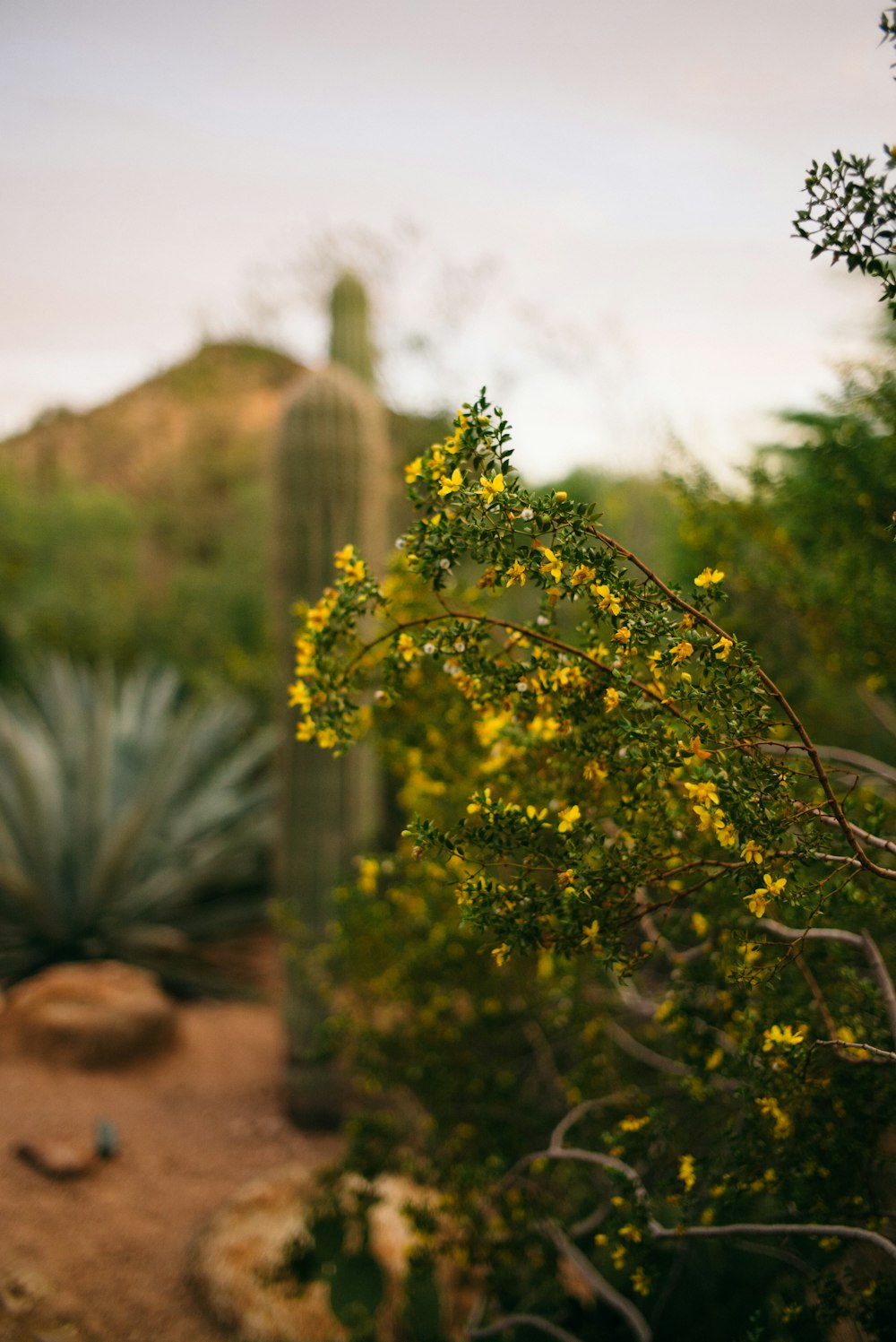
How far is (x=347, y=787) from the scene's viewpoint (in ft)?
13.8

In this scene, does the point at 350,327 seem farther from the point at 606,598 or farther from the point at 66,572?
the point at 66,572

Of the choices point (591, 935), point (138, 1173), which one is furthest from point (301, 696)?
point (138, 1173)

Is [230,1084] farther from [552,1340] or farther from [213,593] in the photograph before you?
[213,593]

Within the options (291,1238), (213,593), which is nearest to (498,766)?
(291,1238)

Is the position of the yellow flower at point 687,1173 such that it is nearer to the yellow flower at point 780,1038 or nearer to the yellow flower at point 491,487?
the yellow flower at point 780,1038

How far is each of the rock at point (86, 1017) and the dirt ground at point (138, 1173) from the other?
7 centimetres

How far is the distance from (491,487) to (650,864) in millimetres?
697

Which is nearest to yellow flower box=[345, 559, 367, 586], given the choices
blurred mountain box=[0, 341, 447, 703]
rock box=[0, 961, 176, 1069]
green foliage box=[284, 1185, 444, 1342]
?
green foliage box=[284, 1185, 444, 1342]

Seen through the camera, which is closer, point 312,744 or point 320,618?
point 320,618

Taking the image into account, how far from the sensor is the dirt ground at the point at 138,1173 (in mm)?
2578

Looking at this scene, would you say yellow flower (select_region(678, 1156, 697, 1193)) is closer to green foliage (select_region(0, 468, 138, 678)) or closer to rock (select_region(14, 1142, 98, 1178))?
rock (select_region(14, 1142, 98, 1178))

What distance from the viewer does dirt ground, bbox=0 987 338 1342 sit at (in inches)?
102

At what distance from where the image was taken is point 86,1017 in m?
4.02

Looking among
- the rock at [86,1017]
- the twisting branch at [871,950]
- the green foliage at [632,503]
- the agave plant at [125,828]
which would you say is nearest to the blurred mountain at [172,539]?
the agave plant at [125,828]
